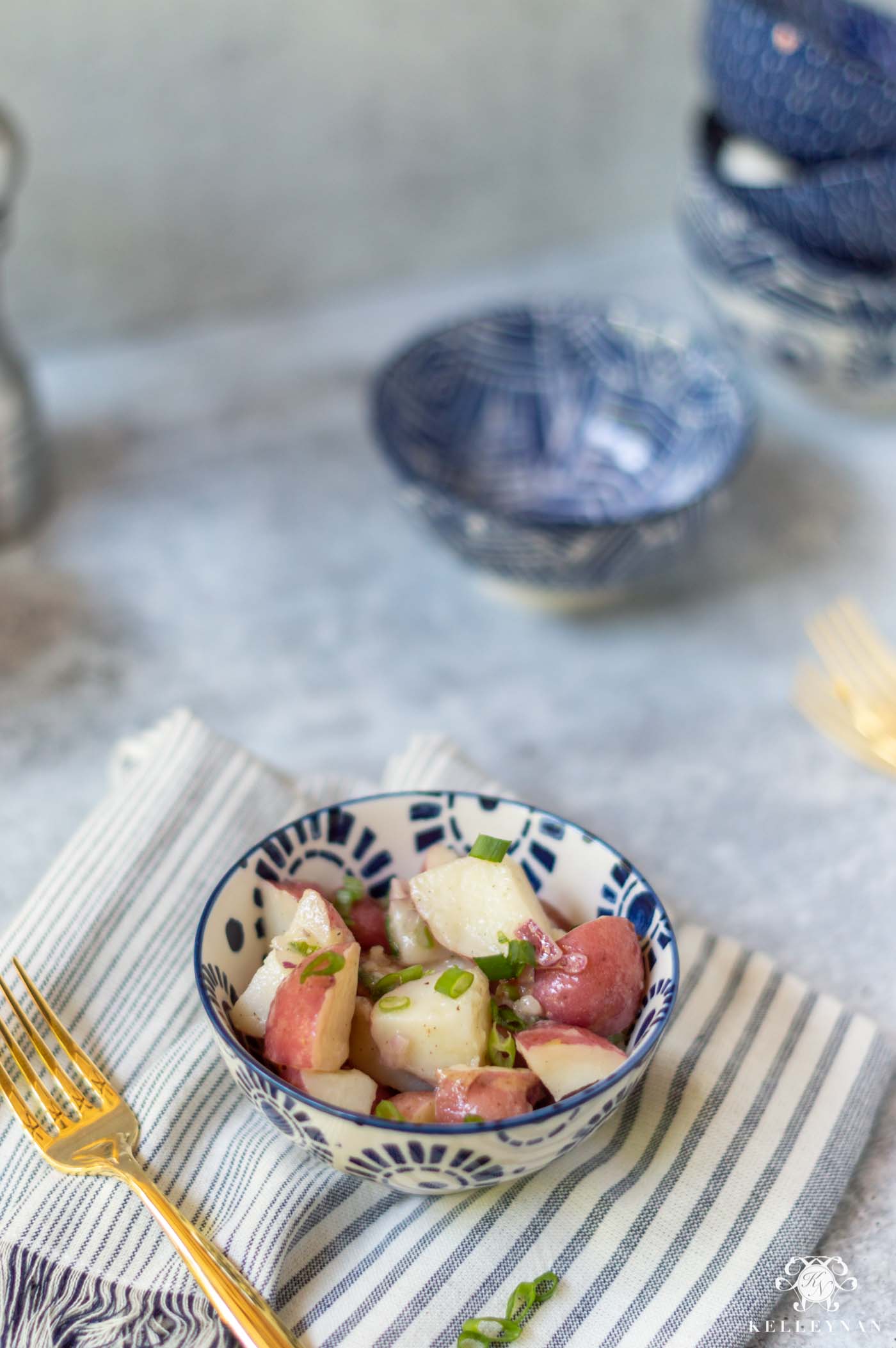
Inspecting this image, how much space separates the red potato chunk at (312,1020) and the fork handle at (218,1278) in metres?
0.08

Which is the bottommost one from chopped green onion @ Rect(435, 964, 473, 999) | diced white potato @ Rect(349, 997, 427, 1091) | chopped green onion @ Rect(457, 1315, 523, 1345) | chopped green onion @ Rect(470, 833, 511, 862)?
chopped green onion @ Rect(457, 1315, 523, 1345)

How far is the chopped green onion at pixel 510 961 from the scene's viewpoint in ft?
1.94

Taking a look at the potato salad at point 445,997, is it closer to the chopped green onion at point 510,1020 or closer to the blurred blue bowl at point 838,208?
the chopped green onion at point 510,1020

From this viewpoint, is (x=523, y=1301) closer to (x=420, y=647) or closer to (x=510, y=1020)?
(x=510, y=1020)

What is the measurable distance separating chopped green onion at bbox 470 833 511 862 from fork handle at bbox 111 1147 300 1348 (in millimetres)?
214

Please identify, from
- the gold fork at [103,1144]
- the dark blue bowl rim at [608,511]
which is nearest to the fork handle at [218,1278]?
the gold fork at [103,1144]

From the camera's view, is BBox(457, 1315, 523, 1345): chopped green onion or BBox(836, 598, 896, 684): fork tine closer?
BBox(457, 1315, 523, 1345): chopped green onion

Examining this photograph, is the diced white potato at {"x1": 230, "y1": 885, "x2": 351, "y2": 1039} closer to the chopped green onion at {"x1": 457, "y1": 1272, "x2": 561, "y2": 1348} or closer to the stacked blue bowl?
the chopped green onion at {"x1": 457, "y1": 1272, "x2": 561, "y2": 1348}

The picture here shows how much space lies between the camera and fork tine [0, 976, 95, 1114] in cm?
62

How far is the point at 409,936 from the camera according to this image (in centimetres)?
62

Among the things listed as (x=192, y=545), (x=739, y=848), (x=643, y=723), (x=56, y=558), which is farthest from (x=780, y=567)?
(x=56, y=558)

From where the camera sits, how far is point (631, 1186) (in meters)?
0.61

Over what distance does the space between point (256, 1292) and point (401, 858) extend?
8.9 inches

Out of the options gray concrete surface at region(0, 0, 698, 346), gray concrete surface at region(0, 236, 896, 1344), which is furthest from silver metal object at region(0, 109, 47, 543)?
gray concrete surface at region(0, 0, 698, 346)
